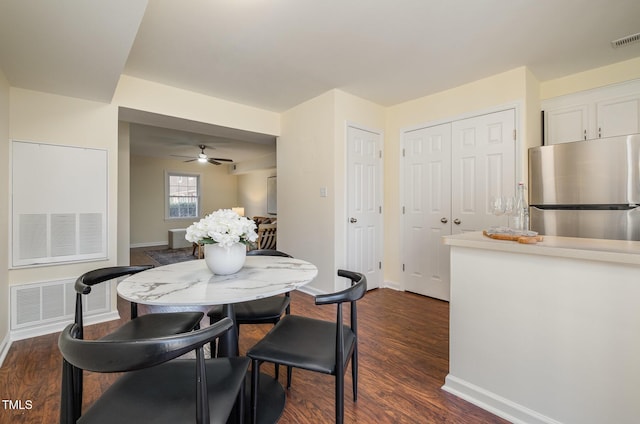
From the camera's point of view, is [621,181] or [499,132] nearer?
[621,181]

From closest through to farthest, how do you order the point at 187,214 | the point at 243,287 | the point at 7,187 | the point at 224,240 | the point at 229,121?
1. the point at 243,287
2. the point at 224,240
3. the point at 7,187
4. the point at 229,121
5. the point at 187,214

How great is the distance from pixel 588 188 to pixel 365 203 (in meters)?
2.15

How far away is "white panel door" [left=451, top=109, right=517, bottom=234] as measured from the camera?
2.95m

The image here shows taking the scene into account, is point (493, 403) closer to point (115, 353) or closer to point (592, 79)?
point (115, 353)

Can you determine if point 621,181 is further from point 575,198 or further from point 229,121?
point 229,121

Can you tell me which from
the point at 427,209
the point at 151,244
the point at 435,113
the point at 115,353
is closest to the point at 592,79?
the point at 435,113

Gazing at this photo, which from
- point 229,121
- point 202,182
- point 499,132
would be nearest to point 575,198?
point 499,132

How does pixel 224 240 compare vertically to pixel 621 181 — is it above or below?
below

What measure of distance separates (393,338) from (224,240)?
5.70 feet

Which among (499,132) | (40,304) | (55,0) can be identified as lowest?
(40,304)

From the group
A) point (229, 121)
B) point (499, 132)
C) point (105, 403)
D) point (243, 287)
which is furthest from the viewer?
point (229, 121)

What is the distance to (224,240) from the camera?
151cm

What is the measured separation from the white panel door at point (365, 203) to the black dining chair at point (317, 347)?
6.64 ft

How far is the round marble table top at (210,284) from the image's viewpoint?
122cm
